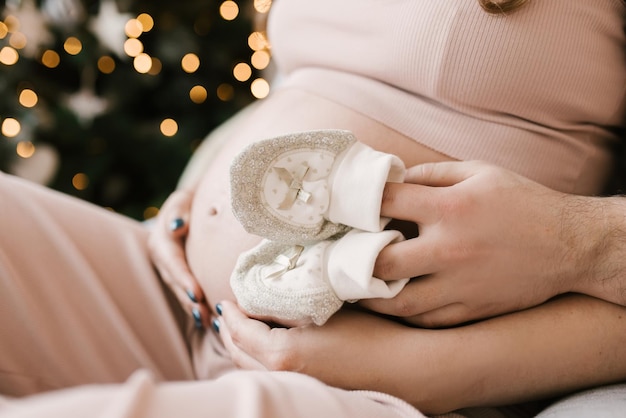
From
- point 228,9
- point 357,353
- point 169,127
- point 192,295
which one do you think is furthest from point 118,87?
point 357,353

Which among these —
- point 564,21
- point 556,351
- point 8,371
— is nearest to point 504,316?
point 556,351

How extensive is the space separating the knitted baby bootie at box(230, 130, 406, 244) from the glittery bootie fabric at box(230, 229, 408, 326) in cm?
2

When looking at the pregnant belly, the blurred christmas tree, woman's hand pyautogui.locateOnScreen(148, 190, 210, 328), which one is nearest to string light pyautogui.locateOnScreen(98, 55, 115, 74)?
the blurred christmas tree

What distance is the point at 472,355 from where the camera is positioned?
0.60m

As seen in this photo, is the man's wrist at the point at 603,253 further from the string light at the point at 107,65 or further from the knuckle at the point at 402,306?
the string light at the point at 107,65

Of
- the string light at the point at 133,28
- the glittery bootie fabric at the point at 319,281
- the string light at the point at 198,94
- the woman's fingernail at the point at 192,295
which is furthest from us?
the string light at the point at 198,94

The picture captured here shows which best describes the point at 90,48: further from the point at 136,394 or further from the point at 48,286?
the point at 136,394

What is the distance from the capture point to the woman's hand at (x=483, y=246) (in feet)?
1.96

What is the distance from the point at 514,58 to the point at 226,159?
0.42m

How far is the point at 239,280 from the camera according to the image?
0.65m

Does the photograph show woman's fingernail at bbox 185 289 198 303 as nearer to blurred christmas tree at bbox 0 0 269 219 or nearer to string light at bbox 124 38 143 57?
blurred christmas tree at bbox 0 0 269 219

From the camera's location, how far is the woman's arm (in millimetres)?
604

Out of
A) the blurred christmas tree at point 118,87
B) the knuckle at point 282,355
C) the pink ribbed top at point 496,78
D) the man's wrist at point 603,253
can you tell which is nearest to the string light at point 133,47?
the blurred christmas tree at point 118,87

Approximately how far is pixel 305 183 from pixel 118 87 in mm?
1290
